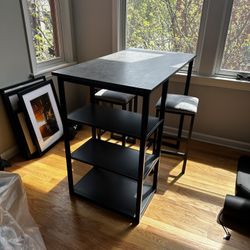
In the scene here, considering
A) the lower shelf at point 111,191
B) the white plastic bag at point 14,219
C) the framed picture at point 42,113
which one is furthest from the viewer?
the framed picture at point 42,113

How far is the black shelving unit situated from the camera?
54.5 inches

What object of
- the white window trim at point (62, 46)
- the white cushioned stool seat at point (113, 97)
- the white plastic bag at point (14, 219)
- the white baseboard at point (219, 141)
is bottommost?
the white baseboard at point (219, 141)

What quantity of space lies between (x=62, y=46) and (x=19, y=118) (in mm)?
1107

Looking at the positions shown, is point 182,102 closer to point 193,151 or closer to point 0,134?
point 193,151

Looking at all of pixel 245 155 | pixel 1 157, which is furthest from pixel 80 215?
pixel 245 155

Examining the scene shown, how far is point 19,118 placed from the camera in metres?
2.18

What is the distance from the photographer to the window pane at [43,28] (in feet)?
7.79

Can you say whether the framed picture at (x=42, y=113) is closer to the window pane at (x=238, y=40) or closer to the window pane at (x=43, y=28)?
the window pane at (x=43, y=28)

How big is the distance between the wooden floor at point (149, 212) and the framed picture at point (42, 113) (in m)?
0.20

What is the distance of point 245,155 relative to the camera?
240cm

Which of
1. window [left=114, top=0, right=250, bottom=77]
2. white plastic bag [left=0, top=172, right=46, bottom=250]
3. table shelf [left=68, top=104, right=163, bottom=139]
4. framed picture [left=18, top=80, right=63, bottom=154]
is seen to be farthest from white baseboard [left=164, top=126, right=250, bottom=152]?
white plastic bag [left=0, top=172, right=46, bottom=250]

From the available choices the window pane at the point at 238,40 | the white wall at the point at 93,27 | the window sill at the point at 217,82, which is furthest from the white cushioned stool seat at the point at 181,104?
the white wall at the point at 93,27

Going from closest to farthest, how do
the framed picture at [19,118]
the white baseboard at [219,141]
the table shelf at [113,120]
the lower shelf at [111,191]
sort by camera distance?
the table shelf at [113,120], the lower shelf at [111,191], the framed picture at [19,118], the white baseboard at [219,141]

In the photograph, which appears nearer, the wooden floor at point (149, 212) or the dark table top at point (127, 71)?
the dark table top at point (127, 71)
